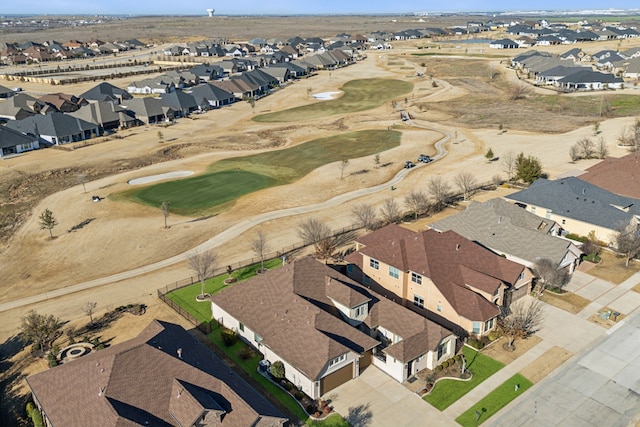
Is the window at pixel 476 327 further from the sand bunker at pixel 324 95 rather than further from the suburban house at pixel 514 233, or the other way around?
the sand bunker at pixel 324 95

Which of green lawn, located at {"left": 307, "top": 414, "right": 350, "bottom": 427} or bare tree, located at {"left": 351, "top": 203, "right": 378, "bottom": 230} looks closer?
green lawn, located at {"left": 307, "top": 414, "right": 350, "bottom": 427}

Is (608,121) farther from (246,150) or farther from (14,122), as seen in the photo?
(14,122)

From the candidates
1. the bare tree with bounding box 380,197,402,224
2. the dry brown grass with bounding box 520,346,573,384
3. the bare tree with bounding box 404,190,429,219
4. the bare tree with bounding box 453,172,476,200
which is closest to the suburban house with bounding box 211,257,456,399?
the dry brown grass with bounding box 520,346,573,384

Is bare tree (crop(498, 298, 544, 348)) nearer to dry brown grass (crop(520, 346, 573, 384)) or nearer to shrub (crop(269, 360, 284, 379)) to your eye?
dry brown grass (crop(520, 346, 573, 384))

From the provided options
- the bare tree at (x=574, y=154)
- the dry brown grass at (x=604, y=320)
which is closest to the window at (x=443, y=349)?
the dry brown grass at (x=604, y=320)

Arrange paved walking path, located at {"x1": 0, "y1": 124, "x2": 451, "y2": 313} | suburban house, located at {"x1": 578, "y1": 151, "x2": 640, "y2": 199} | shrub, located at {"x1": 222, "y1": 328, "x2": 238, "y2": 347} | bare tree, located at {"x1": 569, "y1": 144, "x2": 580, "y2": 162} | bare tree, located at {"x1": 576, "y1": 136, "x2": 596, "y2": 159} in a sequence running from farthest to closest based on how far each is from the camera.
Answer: bare tree, located at {"x1": 576, "y1": 136, "x2": 596, "y2": 159} < bare tree, located at {"x1": 569, "y1": 144, "x2": 580, "y2": 162} < suburban house, located at {"x1": 578, "y1": 151, "x2": 640, "y2": 199} < paved walking path, located at {"x1": 0, "y1": 124, "x2": 451, "y2": 313} < shrub, located at {"x1": 222, "y1": 328, "x2": 238, "y2": 347}

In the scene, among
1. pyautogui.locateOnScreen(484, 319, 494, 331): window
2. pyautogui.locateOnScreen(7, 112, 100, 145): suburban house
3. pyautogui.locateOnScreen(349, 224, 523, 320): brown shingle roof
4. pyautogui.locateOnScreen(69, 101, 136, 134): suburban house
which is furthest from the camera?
pyautogui.locateOnScreen(69, 101, 136, 134): suburban house

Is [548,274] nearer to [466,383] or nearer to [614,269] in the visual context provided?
[614,269]
